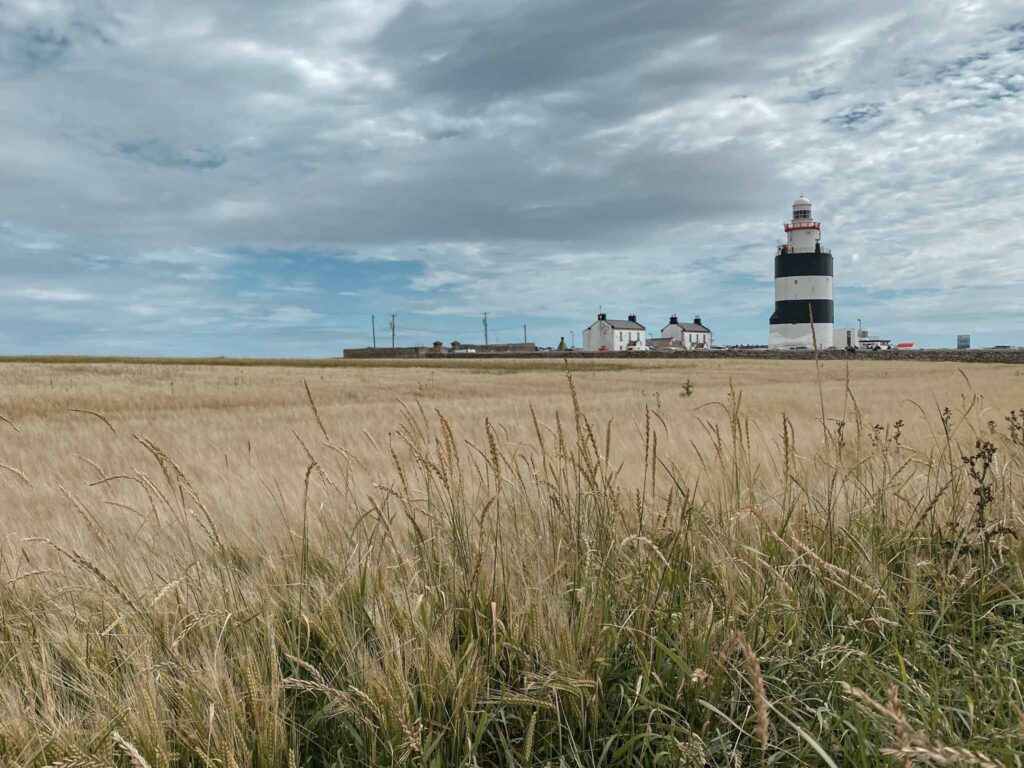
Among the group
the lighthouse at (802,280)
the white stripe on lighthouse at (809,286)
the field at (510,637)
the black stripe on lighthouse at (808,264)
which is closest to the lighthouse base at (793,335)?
the lighthouse at (802,280)

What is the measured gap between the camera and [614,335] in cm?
10681

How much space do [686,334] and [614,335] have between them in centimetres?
1576

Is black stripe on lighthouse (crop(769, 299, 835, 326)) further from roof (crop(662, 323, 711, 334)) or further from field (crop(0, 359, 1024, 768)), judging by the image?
field (crop(0, 359, 1024, 768))

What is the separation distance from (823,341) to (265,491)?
262ft

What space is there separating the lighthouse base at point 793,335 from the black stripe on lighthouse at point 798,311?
1.63 feet

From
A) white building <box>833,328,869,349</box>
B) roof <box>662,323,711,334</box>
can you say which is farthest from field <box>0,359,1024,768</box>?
roof <box>662,323,711,334</box>

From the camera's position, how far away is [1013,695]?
2434 mm

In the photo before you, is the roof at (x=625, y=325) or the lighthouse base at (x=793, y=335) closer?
the lighthouse base at (x=793, y=335)

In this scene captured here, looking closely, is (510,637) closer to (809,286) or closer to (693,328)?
(809,286)

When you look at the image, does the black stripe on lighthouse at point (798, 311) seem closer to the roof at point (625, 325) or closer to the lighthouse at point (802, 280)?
the lighthouse at point (802, 280)

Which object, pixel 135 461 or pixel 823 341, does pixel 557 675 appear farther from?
pixel 823 341

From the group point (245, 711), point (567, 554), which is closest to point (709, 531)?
point (567, 554)

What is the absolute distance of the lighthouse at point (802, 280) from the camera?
2938 inches

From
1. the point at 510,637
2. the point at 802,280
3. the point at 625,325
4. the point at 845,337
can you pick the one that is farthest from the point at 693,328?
the point at 510,637
